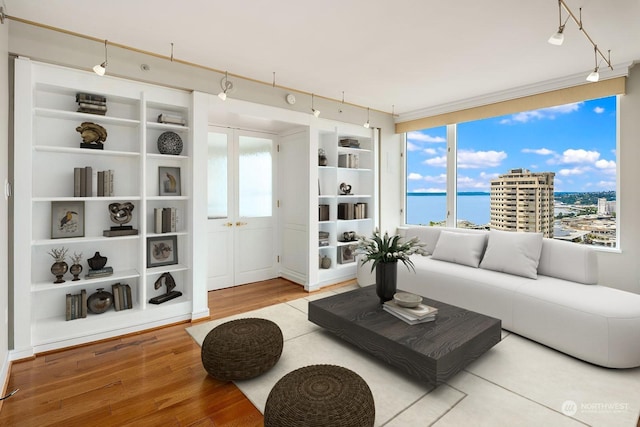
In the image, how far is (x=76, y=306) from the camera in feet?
9.43

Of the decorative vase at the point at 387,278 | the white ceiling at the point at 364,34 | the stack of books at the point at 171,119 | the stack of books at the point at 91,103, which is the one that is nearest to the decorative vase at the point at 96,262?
the stack of books at the point at 91,103

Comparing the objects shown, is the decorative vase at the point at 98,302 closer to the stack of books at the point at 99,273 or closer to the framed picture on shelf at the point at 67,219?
the stack of books at the point at 99,273

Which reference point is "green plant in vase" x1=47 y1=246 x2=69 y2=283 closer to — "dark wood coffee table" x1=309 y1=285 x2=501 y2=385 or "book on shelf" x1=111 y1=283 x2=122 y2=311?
"book on shelf" x1=111 y1=283 x2=122 y2=311

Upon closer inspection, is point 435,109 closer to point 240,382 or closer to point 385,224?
point 385,224

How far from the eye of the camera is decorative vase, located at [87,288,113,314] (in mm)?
2957

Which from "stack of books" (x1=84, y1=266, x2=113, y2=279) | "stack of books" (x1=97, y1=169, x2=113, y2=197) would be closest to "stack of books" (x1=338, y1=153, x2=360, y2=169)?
"stack of books" (x1=97, y1=169, x2=113, y2=197)

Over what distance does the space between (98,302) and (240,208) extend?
2112 mm

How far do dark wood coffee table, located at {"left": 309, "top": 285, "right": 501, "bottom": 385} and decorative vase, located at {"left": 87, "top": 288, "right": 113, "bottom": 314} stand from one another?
1914mm

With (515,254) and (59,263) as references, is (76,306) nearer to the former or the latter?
(59,263)

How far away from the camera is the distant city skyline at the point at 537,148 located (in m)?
3.65

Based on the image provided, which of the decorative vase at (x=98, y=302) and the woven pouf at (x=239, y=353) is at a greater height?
the decorative vase at (x=98, y=302)

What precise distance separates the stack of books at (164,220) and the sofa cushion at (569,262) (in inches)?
154

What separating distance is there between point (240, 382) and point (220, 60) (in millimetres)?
2926

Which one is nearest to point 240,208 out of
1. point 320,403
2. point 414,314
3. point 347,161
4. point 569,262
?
point 347,161
